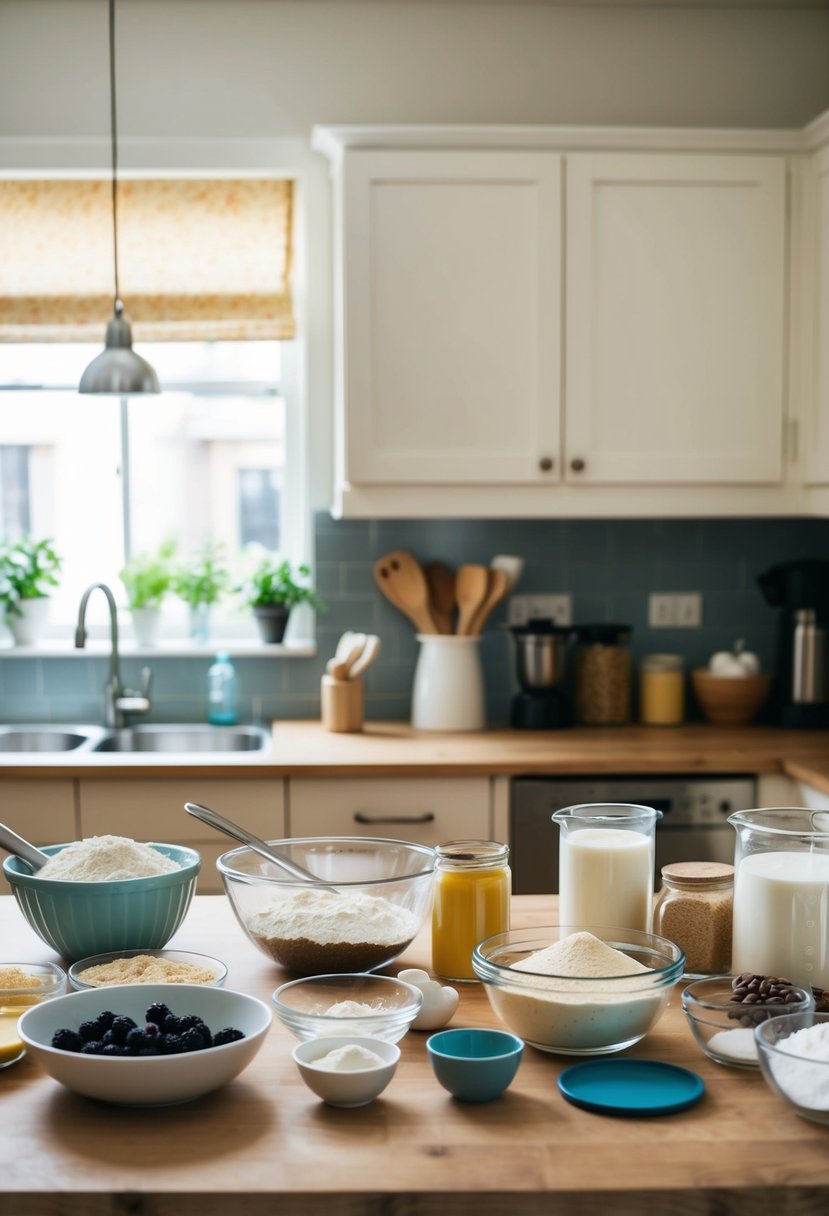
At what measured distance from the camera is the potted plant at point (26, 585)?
359 centimetres

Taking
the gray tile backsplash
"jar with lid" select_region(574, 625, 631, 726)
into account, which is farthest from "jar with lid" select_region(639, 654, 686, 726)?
the gray tile backsplash

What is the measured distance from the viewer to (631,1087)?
1275mm

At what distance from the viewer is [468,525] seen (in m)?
3.64

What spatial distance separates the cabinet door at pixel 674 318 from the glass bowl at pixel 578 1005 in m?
2.03

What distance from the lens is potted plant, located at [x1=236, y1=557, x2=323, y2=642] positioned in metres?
3.56

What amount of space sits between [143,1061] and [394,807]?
1790 mm

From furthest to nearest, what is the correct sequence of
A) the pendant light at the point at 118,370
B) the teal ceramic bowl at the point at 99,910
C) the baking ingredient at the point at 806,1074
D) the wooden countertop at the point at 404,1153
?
the pendant light at the point at 118,370 < the teal ceramic bowl at the point at 99,910 < the baking ingredient at the point at 806,1074 < the wooden countertop at the point at 404,1153

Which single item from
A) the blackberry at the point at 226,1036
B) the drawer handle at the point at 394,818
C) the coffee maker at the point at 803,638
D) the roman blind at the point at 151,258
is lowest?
the drawer handle at the point at 394,818

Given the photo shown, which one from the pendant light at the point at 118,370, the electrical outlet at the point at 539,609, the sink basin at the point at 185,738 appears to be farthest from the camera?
the electrical outlet at the point at 539,609

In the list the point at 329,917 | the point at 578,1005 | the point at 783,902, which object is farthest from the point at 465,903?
the point at 783,902

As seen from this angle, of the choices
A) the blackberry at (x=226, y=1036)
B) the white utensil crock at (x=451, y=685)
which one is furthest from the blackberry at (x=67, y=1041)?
the white utensil crock at (x=451, y=685)

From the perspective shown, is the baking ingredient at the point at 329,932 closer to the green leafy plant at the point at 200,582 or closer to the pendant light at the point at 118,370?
the pendant light at the point at 118,370

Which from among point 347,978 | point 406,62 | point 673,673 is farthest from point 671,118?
point 347,978

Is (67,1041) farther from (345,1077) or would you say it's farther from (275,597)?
(275,597)
